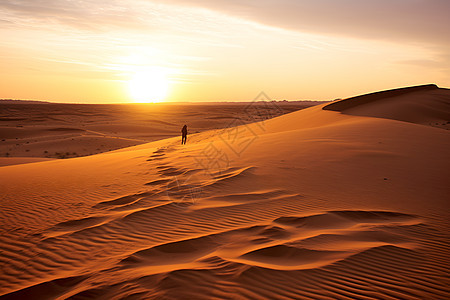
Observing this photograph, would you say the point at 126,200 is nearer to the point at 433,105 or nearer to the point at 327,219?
the point at 327,219

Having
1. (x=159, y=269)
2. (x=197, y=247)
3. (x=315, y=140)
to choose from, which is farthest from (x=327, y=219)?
(x=315, y=140)

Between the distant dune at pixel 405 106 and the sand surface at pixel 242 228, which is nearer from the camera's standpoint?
the sand surface at pixel 242 228

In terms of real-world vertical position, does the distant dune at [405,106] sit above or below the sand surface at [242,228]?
above

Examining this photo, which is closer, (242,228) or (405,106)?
(242,228)

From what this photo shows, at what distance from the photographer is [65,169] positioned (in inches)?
420

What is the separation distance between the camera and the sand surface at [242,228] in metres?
3.39

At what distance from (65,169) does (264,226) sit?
26.8 ft

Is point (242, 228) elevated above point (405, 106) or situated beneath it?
situated beneath

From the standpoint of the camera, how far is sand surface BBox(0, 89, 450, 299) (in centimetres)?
339

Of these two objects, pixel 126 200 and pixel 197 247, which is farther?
pixel 126 200

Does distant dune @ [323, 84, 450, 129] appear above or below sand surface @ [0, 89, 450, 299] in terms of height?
above

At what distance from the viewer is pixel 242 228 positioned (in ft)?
15.7

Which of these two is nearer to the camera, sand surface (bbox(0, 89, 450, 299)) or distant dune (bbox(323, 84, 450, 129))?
sand surface (bbox(0, 89, 450, 299))

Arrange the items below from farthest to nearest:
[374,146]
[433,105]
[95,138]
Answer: [95,138] → [433,105] → [374,146]
